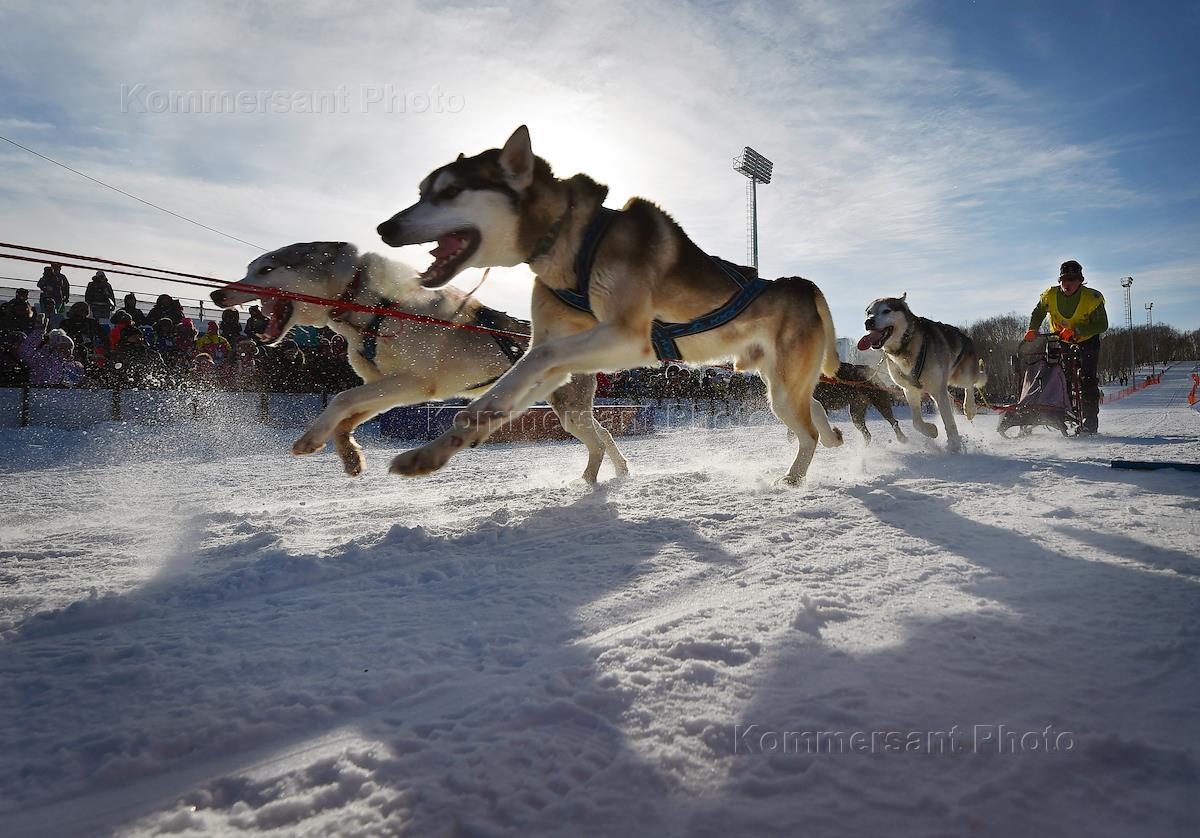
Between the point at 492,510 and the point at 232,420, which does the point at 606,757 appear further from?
the point at 232,420

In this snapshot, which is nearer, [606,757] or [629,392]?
[606,757]

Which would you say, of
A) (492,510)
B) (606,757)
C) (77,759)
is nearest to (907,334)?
(492,510)

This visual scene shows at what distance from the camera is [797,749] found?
115 cm

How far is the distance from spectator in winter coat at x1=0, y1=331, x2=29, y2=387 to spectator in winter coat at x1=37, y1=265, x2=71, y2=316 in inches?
109

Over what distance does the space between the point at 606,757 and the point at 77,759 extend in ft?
3.31

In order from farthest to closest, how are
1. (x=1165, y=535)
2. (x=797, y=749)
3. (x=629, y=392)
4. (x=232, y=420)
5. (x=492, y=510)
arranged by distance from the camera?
1. (x=629, y=392)
2. (x=232, y=420)
3. (x=492, y=510)
4. (x=1165, y=535)
5. (x=797, y=749)

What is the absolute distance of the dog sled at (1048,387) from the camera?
319 inches

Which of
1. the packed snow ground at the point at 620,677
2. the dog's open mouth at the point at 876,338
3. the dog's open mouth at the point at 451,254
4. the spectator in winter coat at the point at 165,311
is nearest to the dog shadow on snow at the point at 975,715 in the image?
the packed snow ground at the point at 620,677

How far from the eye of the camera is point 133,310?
1265 centimetres

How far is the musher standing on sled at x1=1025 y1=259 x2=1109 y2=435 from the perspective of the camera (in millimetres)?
7871

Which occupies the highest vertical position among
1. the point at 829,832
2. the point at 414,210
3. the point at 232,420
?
the point at 414,210

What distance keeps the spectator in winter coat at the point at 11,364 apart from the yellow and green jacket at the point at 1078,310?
45.8 feet

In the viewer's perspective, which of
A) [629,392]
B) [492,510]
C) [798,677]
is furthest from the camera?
[629,392]

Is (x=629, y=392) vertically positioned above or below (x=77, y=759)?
above
